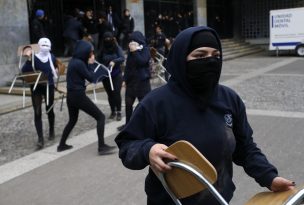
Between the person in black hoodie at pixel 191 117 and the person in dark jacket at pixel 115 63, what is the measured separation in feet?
20.6

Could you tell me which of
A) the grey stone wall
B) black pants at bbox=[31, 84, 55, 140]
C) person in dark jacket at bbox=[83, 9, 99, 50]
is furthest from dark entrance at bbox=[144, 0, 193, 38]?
black pants at bbox=[31, 84, 55, 140]

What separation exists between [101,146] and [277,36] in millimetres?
18240

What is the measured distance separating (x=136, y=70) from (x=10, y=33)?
688 cm

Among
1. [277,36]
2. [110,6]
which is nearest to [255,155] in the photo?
[110,6]

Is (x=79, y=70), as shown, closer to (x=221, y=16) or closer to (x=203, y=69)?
(x=203, y=69)

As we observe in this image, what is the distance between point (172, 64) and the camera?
83.0 inches

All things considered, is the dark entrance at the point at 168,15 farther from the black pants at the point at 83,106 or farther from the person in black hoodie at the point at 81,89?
the black pants at the point at 83,106

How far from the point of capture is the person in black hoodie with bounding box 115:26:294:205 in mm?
2064

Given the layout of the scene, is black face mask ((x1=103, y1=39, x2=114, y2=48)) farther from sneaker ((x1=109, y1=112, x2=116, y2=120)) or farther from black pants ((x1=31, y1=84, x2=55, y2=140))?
black pants ((x1=31, y1=84, x2=55, y2=140))

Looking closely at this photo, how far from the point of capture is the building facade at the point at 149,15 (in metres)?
Answer: 12.9

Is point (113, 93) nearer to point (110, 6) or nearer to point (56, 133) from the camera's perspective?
point (56, 133)

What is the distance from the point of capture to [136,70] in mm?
7262

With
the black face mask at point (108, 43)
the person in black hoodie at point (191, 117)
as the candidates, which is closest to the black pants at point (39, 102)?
the black face mask at point (108, 43)

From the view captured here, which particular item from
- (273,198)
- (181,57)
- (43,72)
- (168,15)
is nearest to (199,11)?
(168,15)
